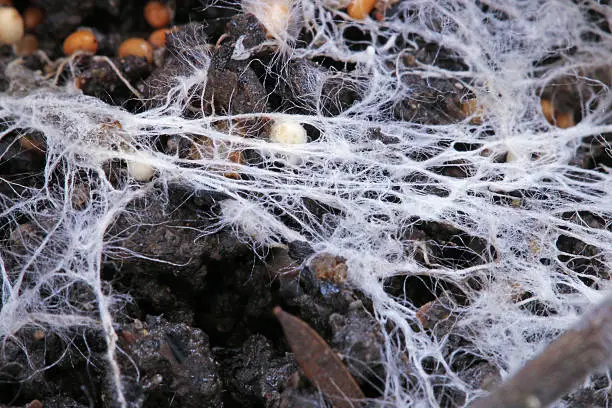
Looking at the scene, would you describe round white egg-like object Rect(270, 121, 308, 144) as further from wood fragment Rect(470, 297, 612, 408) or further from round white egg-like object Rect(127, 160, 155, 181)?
wood fragment Rect(470, 297, 612, 408)

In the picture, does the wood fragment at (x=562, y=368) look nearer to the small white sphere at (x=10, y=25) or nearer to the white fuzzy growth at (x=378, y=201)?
the white fuzzy growth at (x=378, y=201)

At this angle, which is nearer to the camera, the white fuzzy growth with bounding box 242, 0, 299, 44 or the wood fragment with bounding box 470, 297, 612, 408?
the wood fragment with bounding box 470, 297, 612, 408

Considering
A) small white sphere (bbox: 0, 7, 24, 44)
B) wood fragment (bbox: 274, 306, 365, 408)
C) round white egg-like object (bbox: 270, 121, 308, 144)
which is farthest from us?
small white sphere (bbox: 0, 7, 24, 44)

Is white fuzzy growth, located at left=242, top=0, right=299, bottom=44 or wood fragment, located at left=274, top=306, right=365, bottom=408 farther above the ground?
white fuzzy growth, located at left=242, top=0, right=299, bottom=44

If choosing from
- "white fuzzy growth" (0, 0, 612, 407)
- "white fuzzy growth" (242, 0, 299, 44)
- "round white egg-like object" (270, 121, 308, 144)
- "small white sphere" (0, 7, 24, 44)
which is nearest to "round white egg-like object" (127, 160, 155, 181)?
"white fuzzy growth" (0, 0, 612, 407)

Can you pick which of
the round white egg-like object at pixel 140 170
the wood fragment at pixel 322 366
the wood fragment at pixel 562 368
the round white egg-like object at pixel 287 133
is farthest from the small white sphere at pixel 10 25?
the wood fragment at pixel 562 368

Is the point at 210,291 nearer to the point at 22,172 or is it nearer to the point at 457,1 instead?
the point at 22,172

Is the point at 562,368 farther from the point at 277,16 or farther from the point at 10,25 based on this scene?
the point at 10,25

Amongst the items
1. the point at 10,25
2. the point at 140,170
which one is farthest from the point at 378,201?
the point at 10,25
